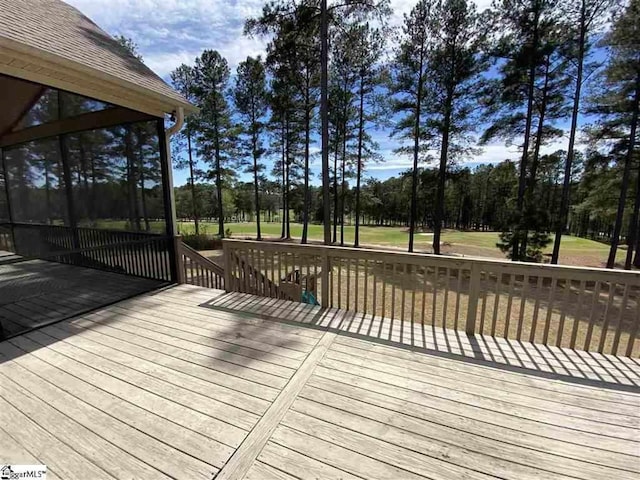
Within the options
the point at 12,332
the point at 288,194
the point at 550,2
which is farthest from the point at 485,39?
the point at 12,332

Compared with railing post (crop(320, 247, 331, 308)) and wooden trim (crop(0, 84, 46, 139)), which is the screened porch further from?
railing post (crop(320, 247, 331, 308))

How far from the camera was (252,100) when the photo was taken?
15016 millimetres

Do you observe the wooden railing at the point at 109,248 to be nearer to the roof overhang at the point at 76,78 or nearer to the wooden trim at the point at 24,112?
the wooden trim at the point at 24,112

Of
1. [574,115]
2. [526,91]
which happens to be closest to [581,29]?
[526,91]

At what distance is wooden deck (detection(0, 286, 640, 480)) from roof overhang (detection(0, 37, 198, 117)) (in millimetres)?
2788

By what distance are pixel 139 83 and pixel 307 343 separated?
395 centimetres

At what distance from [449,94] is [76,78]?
11866 mm

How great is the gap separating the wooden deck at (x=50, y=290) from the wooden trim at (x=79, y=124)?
2.28 meters

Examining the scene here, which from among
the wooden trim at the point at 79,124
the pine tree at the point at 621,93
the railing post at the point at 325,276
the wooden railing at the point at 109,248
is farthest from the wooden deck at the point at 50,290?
the pine tree at the point at 621,93

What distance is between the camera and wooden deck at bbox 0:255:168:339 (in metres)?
3.39

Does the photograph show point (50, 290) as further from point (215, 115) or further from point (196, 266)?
point (215, 115)

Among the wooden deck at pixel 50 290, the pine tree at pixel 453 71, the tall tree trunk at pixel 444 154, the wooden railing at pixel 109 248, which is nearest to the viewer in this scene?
the wooden deck at pixel 50 290

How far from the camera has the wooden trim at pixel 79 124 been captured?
13.9 ft

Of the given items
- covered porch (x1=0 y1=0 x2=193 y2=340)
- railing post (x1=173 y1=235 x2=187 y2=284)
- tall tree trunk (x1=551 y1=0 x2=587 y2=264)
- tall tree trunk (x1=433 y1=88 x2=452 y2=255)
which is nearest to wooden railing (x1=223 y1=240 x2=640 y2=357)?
railing post (x1=173 y1=235 x2=187 y2=284)
